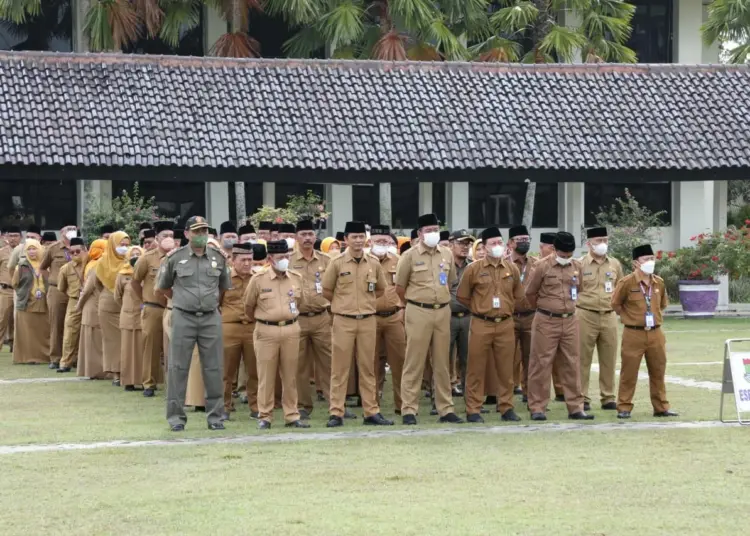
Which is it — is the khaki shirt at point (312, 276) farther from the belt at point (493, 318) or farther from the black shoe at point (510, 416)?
the black shoe at point (510, 416)

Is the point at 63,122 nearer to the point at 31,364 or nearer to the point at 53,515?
the point at 31,364

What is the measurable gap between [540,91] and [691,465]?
2179cm

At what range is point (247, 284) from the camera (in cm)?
1499

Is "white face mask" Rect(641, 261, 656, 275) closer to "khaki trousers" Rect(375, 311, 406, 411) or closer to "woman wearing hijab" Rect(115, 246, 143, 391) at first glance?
"khaki trousers" Rect(375, 311, 406, 411)

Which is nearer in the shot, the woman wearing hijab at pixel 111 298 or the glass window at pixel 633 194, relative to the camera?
the woman wearing hijab at pixel 111 298

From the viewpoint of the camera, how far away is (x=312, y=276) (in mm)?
15281

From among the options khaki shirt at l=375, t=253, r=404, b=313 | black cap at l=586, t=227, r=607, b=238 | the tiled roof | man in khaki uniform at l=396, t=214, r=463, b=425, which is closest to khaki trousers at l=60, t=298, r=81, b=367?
khaki shirt at l=375, t=253, r=404, b=313

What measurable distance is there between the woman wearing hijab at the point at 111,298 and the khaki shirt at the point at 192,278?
449cm

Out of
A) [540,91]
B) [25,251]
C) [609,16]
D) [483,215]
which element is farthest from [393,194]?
[25,251]

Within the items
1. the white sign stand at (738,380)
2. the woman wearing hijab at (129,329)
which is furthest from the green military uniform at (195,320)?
the white sign stand at (738,380)

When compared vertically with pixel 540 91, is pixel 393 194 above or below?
below

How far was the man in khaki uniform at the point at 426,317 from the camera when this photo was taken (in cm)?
1430

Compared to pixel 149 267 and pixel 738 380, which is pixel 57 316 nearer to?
pixel 149 267

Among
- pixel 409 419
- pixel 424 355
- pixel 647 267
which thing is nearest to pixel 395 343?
pixel 424 355
